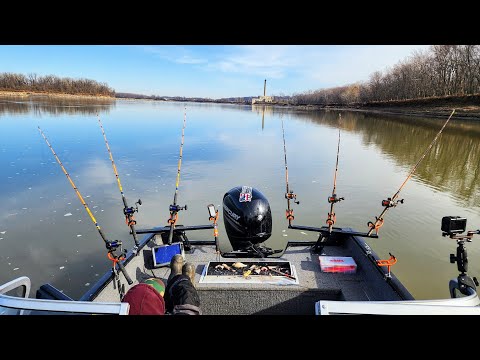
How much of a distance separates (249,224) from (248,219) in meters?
0.07

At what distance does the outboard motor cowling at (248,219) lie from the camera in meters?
3.92

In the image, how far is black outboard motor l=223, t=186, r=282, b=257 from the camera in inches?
154

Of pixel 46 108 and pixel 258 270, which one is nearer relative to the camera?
pixel 258 270

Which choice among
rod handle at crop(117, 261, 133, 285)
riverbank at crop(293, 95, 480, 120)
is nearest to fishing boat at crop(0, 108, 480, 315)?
rod handle at crop(117, 261, 133, 285)

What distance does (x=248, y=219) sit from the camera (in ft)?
12.8

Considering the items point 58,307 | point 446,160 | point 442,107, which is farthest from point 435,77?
point 58,307

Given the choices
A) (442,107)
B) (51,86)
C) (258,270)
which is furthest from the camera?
(51,86)

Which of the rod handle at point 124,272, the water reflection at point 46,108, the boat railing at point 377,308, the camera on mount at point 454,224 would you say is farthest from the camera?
the water reflection at point 46,108

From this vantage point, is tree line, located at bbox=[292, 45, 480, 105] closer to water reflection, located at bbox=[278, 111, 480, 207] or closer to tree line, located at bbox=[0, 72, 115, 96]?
water reflection, located at bbox=[278, 111, 480, 207]

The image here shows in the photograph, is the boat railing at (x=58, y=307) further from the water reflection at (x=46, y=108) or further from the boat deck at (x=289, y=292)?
the water reflection at (x=46, y=108)

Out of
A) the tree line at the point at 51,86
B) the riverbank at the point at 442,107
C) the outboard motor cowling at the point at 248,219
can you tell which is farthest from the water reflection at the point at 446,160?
the tree line at the point at 51,86

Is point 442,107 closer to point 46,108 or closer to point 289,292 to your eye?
point 289,292
